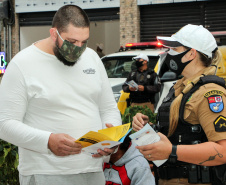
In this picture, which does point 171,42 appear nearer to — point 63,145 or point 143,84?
point 63,145

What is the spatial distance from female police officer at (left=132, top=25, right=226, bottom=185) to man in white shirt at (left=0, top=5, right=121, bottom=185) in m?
0.43

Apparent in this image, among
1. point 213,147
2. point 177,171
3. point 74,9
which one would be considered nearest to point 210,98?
point 213,147

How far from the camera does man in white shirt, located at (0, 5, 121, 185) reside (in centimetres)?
278

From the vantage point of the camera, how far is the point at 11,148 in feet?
16.3

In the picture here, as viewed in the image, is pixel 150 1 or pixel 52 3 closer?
pixel 150 1

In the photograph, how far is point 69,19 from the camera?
2.93 metres

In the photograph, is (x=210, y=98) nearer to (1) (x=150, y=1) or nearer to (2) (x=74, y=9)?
(2) (x=74, y=9)

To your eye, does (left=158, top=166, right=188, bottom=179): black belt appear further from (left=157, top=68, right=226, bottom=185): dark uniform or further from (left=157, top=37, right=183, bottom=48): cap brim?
(left=157, top=37, right=183, bottom=48): cap brim

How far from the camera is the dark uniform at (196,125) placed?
2571 millimetres

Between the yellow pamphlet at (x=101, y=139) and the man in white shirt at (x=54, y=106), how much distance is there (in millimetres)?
68

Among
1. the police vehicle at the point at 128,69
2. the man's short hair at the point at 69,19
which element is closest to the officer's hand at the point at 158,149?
the man's short hair at the point at 69,19

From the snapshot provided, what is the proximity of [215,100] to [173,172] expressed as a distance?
2.10 feet

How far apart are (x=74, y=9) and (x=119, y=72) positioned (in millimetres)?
7050

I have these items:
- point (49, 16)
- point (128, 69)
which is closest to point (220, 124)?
point (128, 69)
